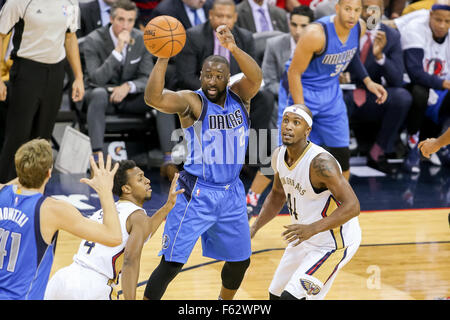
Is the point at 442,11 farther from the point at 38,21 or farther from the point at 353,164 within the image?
the point at 38,21

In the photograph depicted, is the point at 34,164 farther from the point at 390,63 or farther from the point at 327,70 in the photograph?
the point at 390,63

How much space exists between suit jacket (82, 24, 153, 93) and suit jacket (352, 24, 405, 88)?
2.66 metres

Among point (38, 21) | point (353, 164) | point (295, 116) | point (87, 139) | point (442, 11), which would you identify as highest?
point (295, 116)

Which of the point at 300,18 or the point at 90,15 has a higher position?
the point at 300,18

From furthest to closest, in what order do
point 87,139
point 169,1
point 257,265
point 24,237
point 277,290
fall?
1. point 169,1
2. point 87,139
3. point 257,265
4. point 277,290
5. point 24,237

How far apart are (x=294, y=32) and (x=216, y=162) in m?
4.27

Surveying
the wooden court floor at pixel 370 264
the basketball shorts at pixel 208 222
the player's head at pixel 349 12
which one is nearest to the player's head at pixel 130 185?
the basketball shorts at pixel 208 222

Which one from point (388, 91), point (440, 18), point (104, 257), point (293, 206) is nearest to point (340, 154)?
point (293, 206)

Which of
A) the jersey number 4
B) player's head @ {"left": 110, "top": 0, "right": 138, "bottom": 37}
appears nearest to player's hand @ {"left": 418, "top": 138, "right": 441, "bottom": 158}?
the jersey number 4

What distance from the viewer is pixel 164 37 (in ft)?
15.2

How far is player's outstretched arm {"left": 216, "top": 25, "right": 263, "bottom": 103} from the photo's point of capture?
467 cm

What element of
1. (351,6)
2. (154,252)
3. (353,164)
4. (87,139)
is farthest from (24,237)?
(353,164)

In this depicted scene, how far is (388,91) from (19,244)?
6.40 meters

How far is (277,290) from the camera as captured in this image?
15.0 ft
